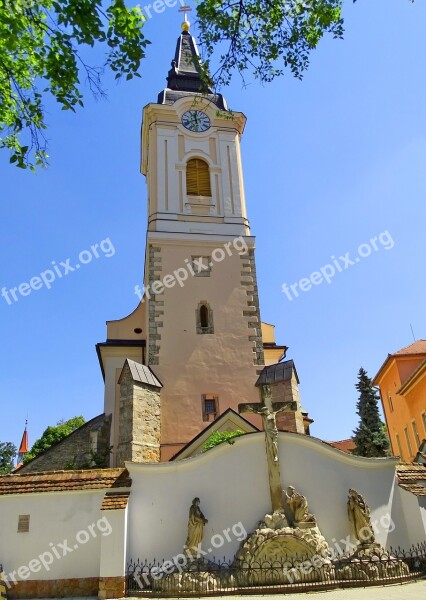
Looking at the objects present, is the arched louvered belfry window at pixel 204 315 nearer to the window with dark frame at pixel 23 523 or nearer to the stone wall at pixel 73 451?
the stone wall at pixel 73 451

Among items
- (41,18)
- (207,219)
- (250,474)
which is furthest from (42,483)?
(207,219)

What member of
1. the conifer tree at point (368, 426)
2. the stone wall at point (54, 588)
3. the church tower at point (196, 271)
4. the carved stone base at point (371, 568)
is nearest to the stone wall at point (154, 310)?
the church tower at point (196, 271)

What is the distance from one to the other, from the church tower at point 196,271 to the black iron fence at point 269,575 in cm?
605

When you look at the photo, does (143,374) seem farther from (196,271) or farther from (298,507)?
(298,507)

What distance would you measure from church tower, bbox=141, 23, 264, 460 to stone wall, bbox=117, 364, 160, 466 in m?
0.62

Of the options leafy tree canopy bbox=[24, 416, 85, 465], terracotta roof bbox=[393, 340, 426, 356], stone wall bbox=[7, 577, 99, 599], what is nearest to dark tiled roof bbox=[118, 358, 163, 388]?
stone wall bbox=[7, 577, 99, 599]

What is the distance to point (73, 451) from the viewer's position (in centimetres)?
1752

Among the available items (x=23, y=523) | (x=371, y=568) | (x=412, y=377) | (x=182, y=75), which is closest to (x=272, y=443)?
(x=371, y=568)

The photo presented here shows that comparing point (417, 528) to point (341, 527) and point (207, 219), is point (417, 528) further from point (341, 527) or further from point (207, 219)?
point (207, 219)

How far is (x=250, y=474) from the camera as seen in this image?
9.91m

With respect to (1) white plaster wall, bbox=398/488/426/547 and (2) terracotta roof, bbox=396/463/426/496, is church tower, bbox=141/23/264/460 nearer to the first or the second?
(2) terracotta roof, bbox=396/463/426/496

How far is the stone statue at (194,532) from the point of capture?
923 centimetres

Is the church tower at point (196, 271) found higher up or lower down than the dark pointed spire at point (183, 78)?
lower down

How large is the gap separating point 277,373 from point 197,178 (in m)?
8.62
